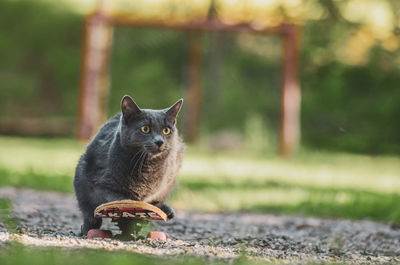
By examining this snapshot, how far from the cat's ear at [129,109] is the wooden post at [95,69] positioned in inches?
328

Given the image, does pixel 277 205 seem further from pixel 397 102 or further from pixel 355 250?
pixel 397 102

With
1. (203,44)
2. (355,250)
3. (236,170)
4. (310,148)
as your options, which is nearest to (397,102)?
(310,148)

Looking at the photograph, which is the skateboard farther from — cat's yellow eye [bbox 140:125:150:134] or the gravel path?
cat's yellow eye [bbox 140:125:150:134]

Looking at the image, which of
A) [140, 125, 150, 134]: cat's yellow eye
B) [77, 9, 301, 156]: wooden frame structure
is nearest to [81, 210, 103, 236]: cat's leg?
[140, 125, 150, 134]: cat's yellow eye

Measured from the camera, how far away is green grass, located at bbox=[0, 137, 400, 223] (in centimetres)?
642

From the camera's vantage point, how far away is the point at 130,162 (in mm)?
3625

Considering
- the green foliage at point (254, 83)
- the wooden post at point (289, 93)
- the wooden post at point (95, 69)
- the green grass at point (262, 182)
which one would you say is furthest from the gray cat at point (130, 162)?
the green foliage at point (254, 83)

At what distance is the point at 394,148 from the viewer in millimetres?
14195

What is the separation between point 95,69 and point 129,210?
9.01 m

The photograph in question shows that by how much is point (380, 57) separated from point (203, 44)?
→ 4551mm

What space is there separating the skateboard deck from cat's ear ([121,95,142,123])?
0.58 m

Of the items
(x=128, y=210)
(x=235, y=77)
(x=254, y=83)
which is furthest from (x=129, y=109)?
(x=254, y=83)

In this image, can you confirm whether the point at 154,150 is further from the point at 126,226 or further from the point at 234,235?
the point at 234,235

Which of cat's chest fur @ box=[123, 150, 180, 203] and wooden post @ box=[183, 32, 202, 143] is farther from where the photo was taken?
wooden post @ box=[183, 32, 202, 143]
